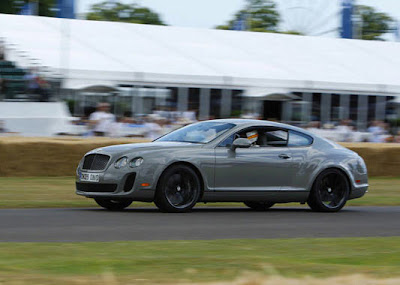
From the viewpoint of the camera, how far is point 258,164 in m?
11.0

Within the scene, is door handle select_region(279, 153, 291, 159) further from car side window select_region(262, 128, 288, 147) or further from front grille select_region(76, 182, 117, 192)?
front grille select_region(76, 182, 117, 192)

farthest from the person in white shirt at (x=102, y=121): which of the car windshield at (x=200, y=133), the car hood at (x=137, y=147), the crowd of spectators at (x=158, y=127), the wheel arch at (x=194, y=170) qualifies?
the wheel arch at (x=194, y=170)

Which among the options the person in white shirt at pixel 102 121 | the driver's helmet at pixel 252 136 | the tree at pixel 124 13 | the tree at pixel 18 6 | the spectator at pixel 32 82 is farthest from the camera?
the tree at pixel 124 13

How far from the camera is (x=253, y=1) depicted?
84125 mm

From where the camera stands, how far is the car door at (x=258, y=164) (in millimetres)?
10750

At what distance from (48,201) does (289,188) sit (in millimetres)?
3741

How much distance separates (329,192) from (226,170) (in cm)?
189

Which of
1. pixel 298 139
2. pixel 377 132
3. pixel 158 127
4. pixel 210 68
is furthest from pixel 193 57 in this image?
pixel 298 139

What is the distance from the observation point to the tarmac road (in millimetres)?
7934

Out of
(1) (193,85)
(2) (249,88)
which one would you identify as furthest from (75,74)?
(2) (249,88)

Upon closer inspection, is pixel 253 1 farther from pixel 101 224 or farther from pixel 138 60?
pixel 101 224

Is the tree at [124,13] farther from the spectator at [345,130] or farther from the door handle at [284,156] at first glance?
the door handle at [284,156]

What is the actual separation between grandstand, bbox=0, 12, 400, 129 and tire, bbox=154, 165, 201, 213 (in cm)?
1294

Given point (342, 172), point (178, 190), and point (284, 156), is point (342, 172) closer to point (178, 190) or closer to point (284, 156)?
point (284, 156)
